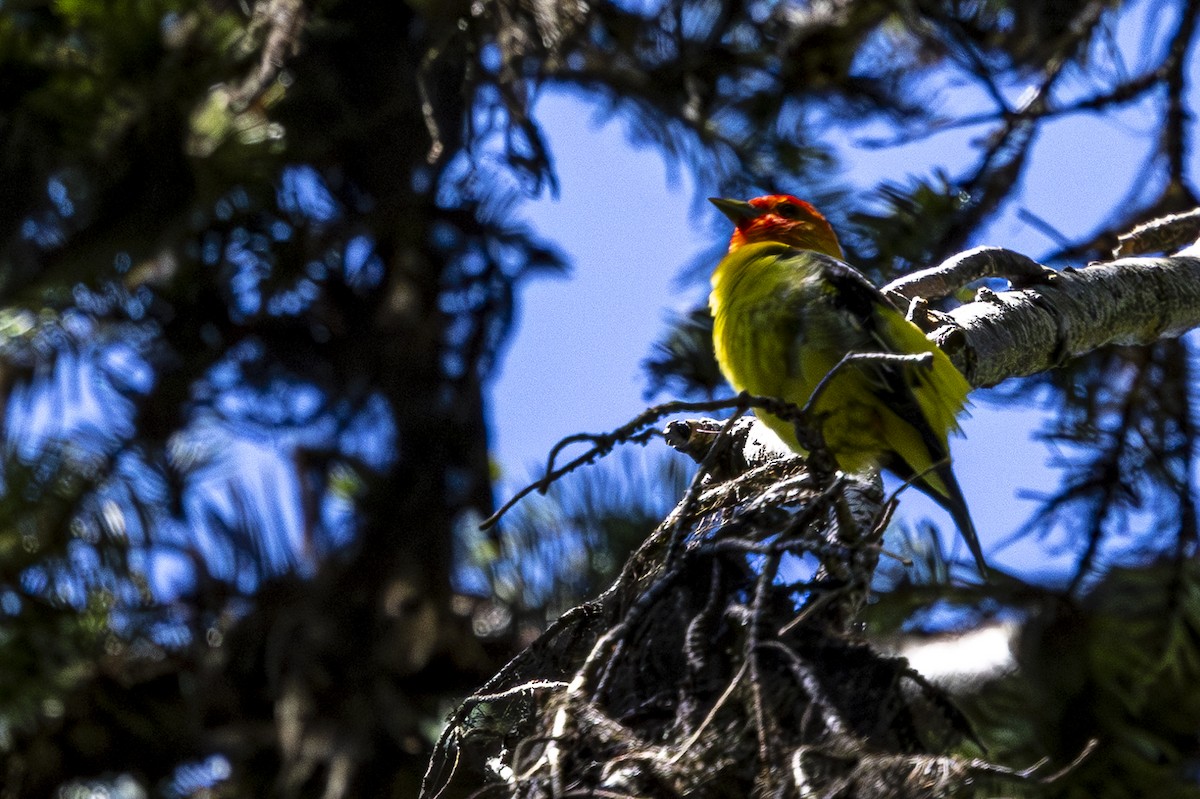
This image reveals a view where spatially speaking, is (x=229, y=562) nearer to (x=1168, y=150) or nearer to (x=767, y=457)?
(x=767, y=457)

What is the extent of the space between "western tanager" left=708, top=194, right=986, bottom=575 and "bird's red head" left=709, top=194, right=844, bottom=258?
2.08 ft


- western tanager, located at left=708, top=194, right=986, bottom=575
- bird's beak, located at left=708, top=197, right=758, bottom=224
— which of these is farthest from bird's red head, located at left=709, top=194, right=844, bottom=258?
western tanager, located at left=708, top=194, right=986, bottom=575

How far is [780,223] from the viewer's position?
322 cm

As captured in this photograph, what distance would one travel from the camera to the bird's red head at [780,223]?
3.20 m

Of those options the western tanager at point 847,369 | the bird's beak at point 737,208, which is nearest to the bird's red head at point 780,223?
the bird's beak at point 737,208

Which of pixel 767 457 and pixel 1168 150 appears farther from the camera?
pixel 1168 150

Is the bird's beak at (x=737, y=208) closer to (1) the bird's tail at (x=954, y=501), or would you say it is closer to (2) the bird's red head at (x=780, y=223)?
(2) the bird's red head at (x=780, y=223)

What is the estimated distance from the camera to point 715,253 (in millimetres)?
3643

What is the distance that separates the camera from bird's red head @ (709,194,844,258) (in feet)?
10.5

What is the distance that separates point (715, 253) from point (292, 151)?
49.4 inches

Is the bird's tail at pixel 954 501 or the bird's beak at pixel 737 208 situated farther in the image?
the bird's beak at pixel 737 208

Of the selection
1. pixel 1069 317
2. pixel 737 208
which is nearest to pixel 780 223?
pixel 737 208

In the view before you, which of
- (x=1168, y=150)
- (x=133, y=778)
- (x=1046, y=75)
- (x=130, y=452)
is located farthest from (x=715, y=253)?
(x=133, y=778)

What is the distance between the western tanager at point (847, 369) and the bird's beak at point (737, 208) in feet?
2.61
